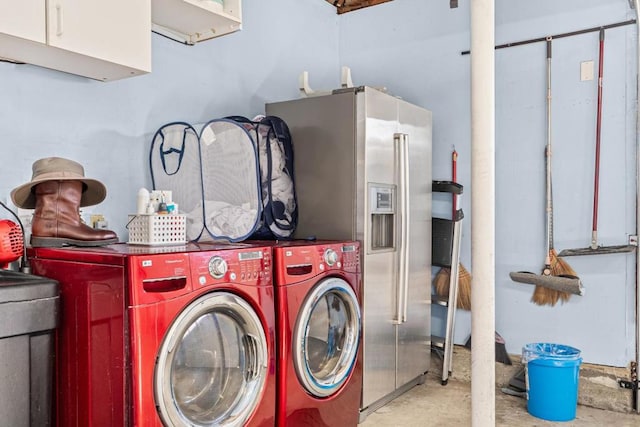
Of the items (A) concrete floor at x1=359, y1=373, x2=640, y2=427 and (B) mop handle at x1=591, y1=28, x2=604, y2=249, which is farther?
(B) mop handle at x1=591, y1=28, x2=604, y2=249

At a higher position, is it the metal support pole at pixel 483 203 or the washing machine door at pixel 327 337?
the metal support pole at pixel 483 203

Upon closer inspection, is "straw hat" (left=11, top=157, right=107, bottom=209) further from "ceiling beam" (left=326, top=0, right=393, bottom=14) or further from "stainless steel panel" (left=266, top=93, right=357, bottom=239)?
"ceiling beam" (left=326, top=0, right=393, bottom=14)

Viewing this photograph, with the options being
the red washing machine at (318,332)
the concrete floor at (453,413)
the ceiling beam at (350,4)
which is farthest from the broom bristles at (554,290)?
the ceiling beam at (350,4)

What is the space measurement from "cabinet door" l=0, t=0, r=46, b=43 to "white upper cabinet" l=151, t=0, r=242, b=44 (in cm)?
65

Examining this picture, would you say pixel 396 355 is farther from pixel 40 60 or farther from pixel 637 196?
pixel 40 60

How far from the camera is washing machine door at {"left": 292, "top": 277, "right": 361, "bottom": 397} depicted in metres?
2.43

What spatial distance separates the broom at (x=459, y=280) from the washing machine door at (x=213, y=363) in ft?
6.63

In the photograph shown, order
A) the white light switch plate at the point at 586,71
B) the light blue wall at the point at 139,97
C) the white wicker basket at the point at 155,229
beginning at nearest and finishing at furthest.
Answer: the white wicker basket at the point at 155,229 → the light blue wall at the point at 139,97 → the white light switch plate at the point at 586,71

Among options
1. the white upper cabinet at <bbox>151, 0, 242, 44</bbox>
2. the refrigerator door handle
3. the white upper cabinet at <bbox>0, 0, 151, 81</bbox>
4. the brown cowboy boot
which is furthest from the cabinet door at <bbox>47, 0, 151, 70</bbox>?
the refrigerator door handle

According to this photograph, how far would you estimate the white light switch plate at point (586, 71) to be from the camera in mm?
3428

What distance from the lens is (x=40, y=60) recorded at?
89.7 inches

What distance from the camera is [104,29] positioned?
2184 millimetres

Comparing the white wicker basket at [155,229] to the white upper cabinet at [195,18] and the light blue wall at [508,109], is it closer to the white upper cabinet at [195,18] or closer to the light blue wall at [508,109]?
the light blue wall at [508,109]

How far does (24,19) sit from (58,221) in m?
0.78
